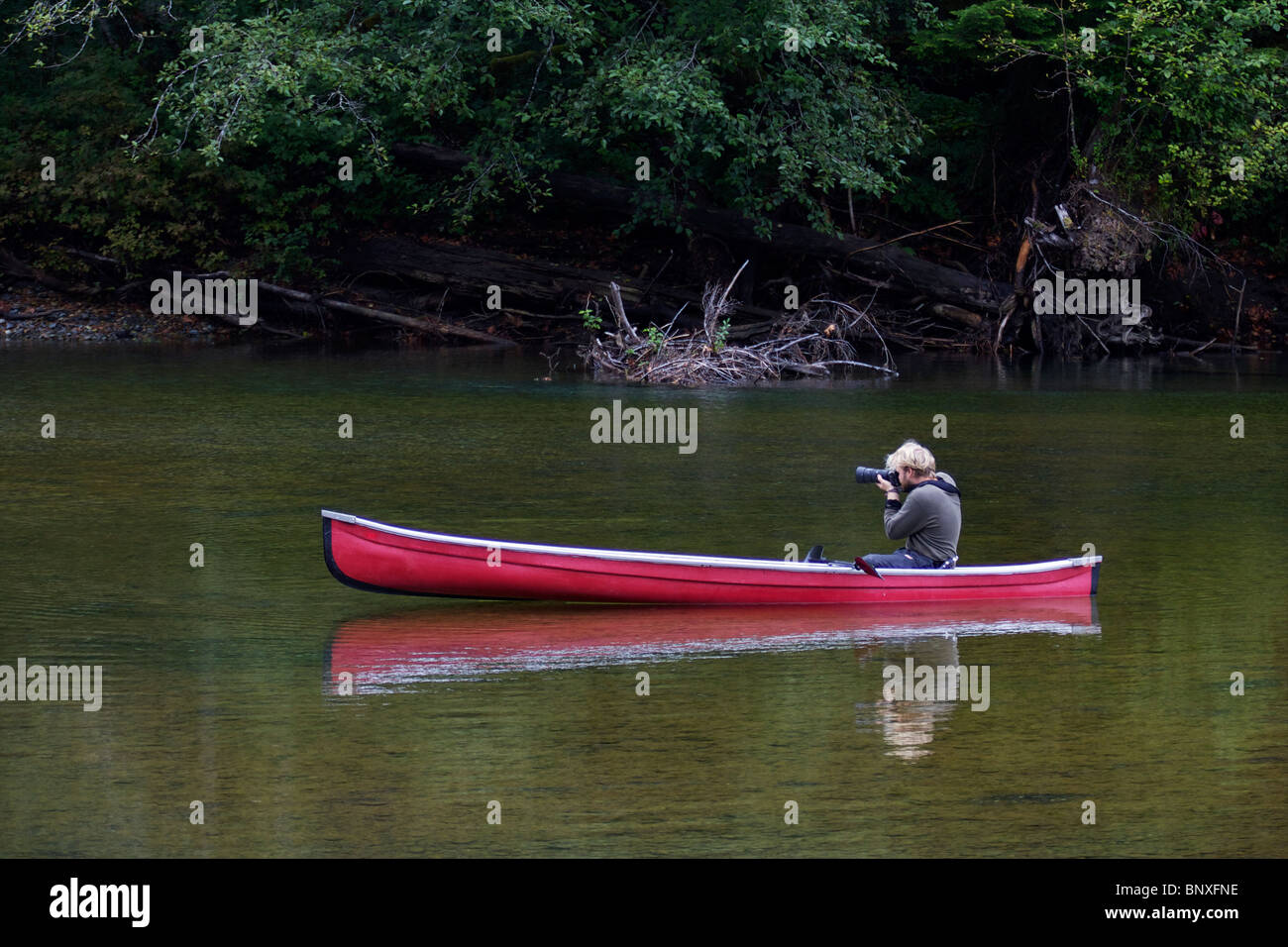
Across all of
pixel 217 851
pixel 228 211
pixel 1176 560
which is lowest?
pixel 217 851

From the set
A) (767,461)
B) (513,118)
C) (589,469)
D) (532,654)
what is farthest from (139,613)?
(513,118)

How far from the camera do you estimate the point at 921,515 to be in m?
10.2

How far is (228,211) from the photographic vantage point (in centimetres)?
3412

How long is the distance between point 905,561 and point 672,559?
1524mm

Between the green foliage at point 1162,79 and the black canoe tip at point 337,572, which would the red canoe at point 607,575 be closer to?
the black canoe tip at point 337,572

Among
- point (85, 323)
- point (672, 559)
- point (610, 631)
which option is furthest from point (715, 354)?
point (610, 631)

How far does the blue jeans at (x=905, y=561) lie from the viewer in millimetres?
10289

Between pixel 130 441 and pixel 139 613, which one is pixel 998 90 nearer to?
pixel 130 441

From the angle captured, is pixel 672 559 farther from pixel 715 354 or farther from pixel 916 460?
pixel 715 354

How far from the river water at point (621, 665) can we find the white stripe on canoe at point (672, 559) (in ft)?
0.89

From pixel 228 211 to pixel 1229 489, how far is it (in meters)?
24.1

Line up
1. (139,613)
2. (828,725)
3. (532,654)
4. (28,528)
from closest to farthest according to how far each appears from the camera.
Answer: (828,725) < (532,654) < (139,613) < (28,528)

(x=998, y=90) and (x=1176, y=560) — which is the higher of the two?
(x=998, y=90)

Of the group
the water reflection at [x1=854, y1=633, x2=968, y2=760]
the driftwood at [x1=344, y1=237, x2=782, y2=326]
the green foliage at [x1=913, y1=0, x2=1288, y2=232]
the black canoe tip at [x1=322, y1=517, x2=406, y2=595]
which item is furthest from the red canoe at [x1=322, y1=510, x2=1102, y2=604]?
the driftwood at [x1=344, y1=237, x2=782, y2=326]
